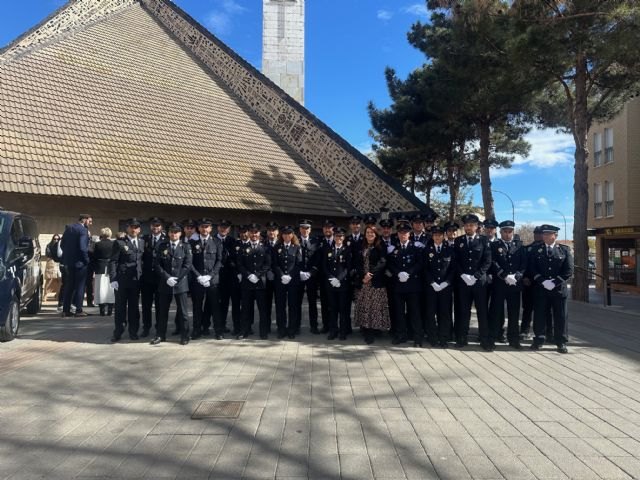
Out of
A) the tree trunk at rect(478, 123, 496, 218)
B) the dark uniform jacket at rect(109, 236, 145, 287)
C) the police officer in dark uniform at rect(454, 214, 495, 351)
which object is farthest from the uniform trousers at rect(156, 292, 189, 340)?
the tree trunk at rect(478, 123, 496, 218)

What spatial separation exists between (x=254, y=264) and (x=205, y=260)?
795 millimetres

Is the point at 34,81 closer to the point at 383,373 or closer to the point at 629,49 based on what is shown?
the point at 383,373

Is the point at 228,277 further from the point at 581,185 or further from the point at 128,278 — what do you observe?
the point at 581,185

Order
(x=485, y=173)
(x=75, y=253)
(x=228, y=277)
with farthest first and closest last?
(x=485, y=173)
(x=75, y=253)
(x=228, y=277)

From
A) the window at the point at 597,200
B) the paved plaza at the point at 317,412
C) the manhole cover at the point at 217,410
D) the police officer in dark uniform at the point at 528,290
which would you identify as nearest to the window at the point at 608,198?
the window at the point at 597,200

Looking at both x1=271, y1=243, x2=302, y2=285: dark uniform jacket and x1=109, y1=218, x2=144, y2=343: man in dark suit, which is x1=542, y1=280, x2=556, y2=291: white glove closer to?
x1=271, y1=243, x2=302, y2=285: dark uniform jacket

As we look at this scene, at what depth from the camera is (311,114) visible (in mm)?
18609

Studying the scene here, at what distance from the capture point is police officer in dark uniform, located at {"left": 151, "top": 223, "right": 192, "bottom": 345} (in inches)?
303

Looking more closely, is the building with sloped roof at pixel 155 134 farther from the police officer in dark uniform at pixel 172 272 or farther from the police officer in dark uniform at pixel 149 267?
the police officer in dark uniform at pixel 172 272

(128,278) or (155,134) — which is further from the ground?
(155,134)

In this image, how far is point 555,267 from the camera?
7.52m

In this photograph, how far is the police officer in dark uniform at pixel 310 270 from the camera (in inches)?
332

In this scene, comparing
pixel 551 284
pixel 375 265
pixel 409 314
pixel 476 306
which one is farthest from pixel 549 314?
pixel 375 265

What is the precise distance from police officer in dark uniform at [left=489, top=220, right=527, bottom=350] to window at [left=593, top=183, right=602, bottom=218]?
75.8ft
